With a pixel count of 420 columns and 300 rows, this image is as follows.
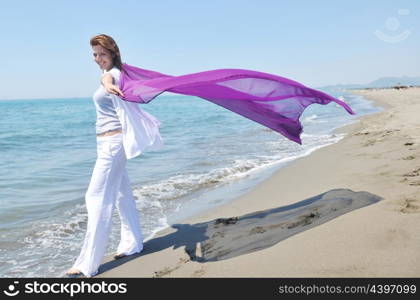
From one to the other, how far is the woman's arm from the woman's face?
0.16 metres

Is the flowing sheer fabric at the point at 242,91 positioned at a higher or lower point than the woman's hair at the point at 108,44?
lower

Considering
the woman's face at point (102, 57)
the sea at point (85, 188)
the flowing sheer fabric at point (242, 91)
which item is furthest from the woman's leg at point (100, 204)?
the woman's face at point (102, 57)

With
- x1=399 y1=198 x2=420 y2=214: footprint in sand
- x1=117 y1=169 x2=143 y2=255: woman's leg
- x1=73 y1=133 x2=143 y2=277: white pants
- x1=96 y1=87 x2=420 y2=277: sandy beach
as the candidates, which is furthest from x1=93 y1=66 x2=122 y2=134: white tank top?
x1=399 y1=198 x2=420 y2=214: footprint in sand

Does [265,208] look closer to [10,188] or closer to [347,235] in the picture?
[347,235]

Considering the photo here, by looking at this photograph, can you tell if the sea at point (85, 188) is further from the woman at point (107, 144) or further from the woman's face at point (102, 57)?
the woman's face at point (102, 57)

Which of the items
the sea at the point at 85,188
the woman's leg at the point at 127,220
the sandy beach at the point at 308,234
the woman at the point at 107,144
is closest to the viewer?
the sandy beach at the point at 308,234

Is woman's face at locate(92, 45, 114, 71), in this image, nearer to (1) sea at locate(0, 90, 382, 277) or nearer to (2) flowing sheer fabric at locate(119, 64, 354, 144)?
(2) flowing sheer fabric at locate(119, 64, 354, 144)

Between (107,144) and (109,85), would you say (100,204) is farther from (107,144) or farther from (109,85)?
(109,85)

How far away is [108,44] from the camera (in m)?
3.72

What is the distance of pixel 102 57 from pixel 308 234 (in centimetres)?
264

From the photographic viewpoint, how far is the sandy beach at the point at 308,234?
2965 millimetres

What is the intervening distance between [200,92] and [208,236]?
1.67m

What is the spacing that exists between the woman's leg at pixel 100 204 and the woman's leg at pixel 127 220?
25 centimetres

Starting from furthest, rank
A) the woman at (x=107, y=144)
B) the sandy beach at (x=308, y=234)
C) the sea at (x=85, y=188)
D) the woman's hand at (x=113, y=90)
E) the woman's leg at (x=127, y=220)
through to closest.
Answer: the sea at (x=85, y=188) → the woman's leg at (x=127, y=220) → the woman at (x=107, y=144) → the woman's hand at (x=113, y=90) → the sandy beach at (x=308, y=234)
